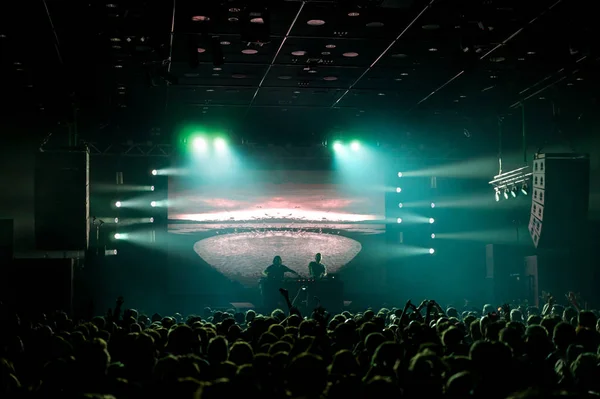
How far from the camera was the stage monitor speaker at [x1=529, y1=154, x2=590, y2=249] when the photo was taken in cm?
1541

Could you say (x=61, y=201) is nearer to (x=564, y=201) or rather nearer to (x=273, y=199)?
(x=273, y=199)

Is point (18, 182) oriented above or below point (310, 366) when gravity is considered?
above

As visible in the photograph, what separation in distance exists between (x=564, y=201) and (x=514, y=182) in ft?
10.1

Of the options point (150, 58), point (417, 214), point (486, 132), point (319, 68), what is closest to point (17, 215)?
point (150, 58)

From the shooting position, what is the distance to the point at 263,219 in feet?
72.5

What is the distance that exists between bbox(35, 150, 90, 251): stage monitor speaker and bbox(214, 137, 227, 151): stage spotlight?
7.32 metres

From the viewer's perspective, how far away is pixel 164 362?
17.9 feet

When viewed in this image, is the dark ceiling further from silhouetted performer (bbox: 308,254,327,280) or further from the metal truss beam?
silhouetted performer (bbox: 308,254,327,280)

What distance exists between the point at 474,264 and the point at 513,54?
10.5 metres

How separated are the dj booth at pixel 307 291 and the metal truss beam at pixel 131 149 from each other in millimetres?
4855

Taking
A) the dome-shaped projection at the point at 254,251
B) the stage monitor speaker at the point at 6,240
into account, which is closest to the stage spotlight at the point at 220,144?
the dome-shaped projection at the point at 254,251

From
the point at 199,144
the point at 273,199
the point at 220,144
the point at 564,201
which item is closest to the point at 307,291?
the point at 273,199

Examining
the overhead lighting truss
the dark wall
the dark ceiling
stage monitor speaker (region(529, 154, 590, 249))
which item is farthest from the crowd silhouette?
the dark wall

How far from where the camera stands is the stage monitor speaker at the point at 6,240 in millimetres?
15688
